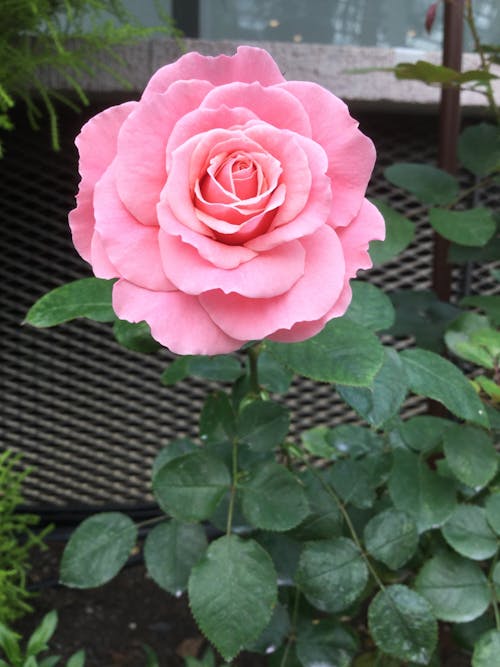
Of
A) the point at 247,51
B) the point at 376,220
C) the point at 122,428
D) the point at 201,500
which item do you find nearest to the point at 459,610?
the point at 201,500

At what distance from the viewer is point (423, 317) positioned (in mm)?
971

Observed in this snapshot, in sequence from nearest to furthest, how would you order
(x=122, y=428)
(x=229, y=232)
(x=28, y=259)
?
(x=229, y=232)
(x=28, y=259)
(x=122, y=428)

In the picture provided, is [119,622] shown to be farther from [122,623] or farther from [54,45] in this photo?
[54,45]

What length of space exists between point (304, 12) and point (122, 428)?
90 cm

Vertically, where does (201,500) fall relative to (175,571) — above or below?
above

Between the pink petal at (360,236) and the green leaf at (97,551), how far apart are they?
462 mm

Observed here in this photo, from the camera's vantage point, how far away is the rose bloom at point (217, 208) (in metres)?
0.36

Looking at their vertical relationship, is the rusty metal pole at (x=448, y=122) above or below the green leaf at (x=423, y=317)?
above

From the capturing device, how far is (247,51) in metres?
0.39

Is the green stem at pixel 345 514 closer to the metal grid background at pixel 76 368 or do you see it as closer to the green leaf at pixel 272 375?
the green leaf at pixel 272 375

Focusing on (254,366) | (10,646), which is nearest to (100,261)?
(254,366)

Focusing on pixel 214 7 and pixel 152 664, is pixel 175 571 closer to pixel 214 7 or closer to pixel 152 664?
pixel 152 664

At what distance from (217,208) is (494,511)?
0.50 metres

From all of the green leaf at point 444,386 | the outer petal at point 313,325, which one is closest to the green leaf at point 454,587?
the green leaf at point 444,386
